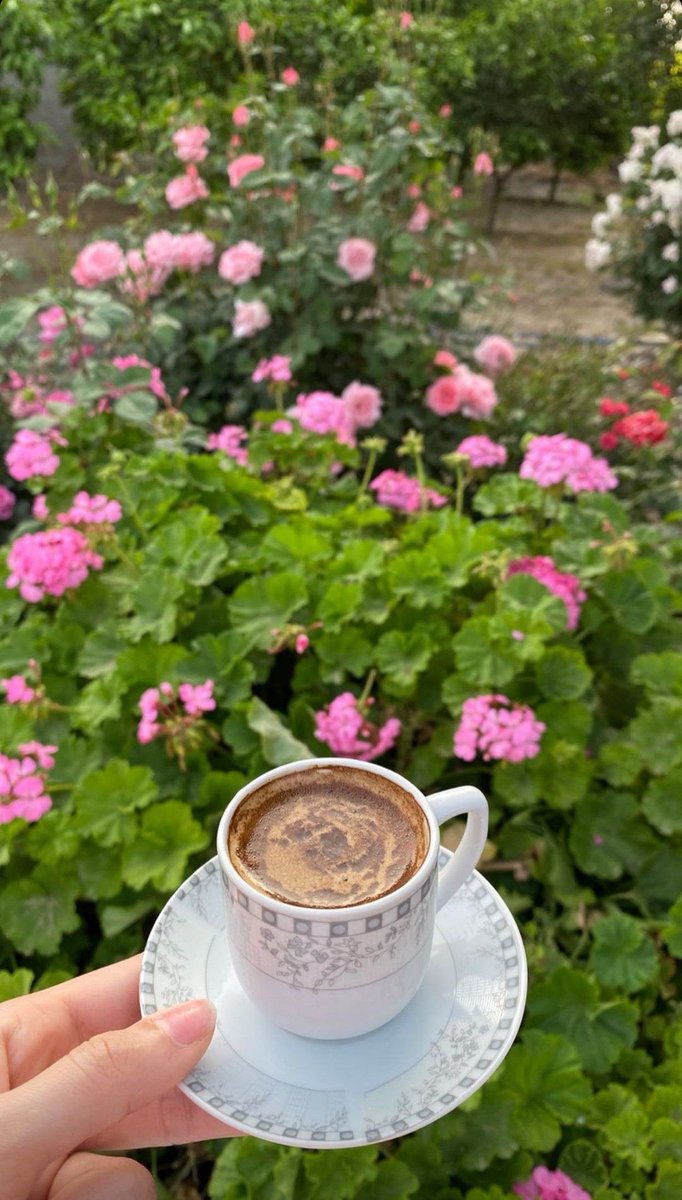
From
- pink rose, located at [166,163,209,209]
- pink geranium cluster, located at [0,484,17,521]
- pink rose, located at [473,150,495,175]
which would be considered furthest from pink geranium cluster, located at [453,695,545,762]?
pink rose, located at [473,150,495,175]

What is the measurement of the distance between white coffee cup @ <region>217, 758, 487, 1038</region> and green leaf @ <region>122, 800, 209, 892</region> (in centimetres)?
46

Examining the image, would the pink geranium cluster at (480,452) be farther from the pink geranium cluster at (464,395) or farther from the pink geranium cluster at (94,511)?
the pink geranium cluster at (94,511)

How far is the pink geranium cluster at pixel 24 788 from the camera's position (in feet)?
3.82

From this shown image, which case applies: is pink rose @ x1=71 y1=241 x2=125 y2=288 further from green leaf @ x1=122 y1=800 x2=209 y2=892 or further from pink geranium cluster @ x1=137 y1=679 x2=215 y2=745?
green leaf @ x1=122 y1=800 x2=209 y2=892

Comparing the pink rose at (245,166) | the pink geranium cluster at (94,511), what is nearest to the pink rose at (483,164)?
the pink rose at (245,166)

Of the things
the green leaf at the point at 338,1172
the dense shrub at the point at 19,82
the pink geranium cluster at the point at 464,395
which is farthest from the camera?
the dense shrub at the point at 19,82

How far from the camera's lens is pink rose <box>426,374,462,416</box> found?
2156 mm

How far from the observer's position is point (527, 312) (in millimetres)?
4254

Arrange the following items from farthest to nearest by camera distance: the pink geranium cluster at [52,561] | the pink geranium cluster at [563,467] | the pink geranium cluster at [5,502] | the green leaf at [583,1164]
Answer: the pink geranium cluster at [5,502] < the pink geranium cluster at [563,467] < the pink geranium cluster at [52,561] < the green leaf at [583,1164]

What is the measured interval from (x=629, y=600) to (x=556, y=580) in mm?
150

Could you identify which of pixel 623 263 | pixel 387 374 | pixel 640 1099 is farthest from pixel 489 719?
pixel 623 263

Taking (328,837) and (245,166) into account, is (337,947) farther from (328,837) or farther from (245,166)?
(245,166)

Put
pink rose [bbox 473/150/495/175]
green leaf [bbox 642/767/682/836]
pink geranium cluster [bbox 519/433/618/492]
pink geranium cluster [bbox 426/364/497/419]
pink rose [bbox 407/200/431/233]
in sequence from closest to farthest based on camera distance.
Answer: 1. green leaf [bbox 642/767/682/836]
2. pink geranium cluster [bbox 519/433/618/492]
3. pink geranium cluster [bbox 426/364/497/419]
4. pink rose [bbox 407/200/431/233]
5. pink rose [bbox 473/150/495/175]

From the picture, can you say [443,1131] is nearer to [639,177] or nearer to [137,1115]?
[137,1115]
